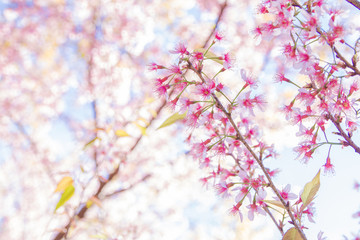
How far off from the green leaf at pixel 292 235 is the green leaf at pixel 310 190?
0.08 m

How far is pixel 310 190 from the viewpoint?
98 cm

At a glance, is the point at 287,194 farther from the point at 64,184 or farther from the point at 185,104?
the point at 64,184

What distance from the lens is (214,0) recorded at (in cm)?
713

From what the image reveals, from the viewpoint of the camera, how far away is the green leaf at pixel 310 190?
953 millimetres

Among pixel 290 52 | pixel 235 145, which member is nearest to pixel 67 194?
pixel 235 145

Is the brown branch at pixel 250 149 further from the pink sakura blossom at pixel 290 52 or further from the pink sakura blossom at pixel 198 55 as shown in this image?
the pink sakura blossom at pixel 290 52

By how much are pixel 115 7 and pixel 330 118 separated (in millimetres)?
7018

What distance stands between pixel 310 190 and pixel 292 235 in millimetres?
159

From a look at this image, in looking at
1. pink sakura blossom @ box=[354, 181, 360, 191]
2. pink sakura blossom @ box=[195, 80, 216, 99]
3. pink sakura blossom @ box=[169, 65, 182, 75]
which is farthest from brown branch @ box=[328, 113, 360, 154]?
pink sakura blossom @ box=[354, 181, 360, 191]

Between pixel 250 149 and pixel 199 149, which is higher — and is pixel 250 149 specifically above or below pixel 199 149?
below

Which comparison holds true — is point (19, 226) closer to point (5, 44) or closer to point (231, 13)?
point (5, 44)

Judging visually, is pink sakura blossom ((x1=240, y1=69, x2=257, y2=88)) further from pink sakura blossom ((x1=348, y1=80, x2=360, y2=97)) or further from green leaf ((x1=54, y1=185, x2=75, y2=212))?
green leaf ((x1=54, y1=185, x2=75, y2=212))

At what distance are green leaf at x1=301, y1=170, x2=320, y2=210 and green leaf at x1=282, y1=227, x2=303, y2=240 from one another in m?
0.08

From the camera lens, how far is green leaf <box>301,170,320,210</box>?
95 cm
